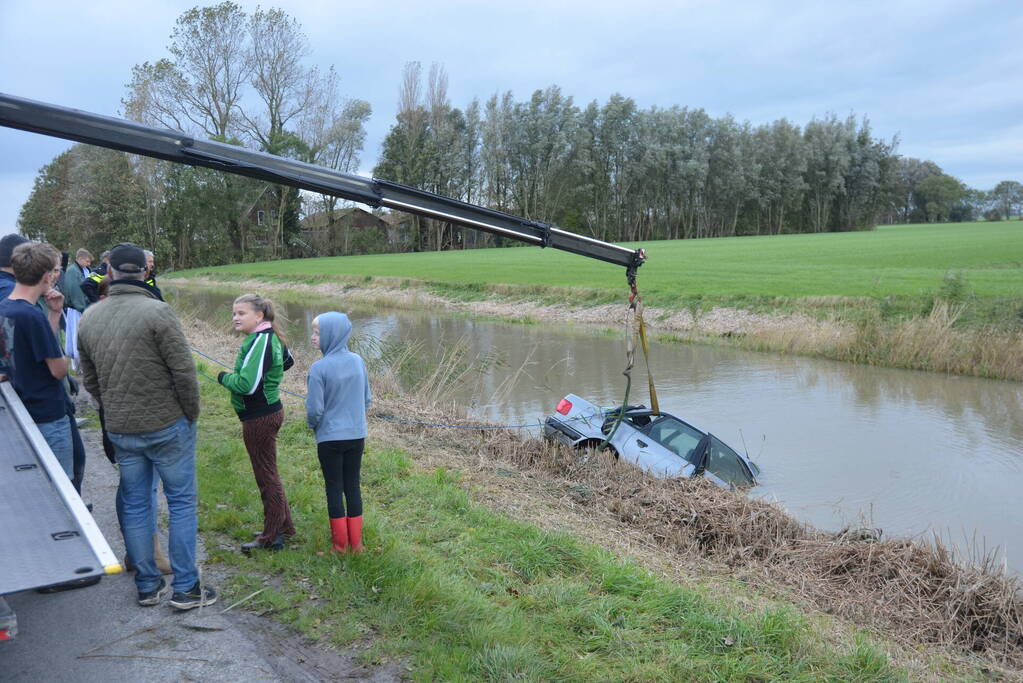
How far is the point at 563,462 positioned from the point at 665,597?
419 centimetres

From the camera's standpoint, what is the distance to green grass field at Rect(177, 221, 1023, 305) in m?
26.6

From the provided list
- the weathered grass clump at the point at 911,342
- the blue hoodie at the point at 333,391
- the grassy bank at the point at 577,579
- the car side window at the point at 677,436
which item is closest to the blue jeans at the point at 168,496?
the grassy bank at the point at 577,579

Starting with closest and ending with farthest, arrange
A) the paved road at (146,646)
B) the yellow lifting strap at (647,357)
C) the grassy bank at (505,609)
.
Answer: the paved road at (146,646) < the grassy bank at (505,609) < the yellow lifting strap at (647,357)

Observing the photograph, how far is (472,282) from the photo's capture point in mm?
36562

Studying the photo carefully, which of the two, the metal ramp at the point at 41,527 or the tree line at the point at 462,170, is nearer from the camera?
the metal ramp at the point at 41,527

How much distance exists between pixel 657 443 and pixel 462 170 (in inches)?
2467

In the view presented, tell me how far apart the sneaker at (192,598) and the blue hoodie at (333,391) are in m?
1.14

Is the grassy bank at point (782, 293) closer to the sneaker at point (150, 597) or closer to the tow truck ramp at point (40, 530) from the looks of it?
the sneaker at point (150, 597)

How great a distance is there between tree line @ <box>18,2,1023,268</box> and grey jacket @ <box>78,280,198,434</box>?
161 feet

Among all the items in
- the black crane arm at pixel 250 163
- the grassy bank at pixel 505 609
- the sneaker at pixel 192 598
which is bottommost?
the grassy bank at pixel 505 609

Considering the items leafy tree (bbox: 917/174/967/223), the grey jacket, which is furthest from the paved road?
leafy tree (bbox: 917/174/967/223)

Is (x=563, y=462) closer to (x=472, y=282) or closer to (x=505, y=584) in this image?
(x=505, y=584)

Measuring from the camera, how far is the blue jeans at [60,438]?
4.70 metres

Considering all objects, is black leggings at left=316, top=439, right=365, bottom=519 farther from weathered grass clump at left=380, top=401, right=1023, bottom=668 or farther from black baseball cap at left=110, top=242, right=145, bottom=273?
weathered grass clump at left=380, top=401, right=1023, bottom=668
